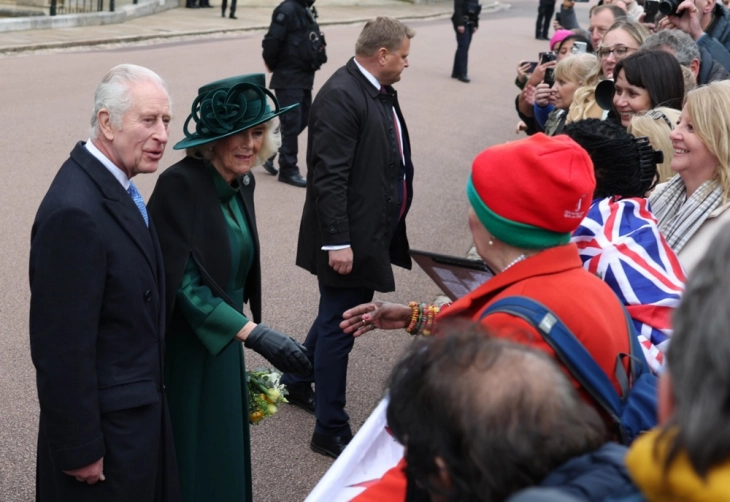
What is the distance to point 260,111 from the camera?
3.43m

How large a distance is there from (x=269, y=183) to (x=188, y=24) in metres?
11.5

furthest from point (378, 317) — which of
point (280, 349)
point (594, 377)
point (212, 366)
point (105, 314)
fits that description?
point (594, 377)

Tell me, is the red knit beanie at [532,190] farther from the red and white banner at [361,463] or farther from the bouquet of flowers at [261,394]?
the bouquet of flowers at [261,394]

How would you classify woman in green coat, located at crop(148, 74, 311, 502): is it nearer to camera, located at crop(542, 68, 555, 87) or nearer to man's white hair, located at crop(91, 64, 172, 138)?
man's white hair, located at crop(91, 64, 172, 138)

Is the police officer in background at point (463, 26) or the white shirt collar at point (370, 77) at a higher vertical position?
the white shirt collar at point (370, 77)

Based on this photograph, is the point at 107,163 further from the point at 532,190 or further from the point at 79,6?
the point at 79,6

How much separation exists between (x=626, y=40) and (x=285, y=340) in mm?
3615

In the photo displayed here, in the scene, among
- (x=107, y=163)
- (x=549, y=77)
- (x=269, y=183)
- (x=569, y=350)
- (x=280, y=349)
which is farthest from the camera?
(x=269, y=183)

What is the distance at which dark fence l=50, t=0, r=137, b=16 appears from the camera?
18.4m

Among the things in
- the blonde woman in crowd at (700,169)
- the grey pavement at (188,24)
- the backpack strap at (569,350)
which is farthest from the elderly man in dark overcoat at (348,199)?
the grey pavement at (188,24)

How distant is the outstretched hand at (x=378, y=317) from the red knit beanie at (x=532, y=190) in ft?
3.05

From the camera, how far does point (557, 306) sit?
2.02 m

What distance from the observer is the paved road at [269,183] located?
4.61 meters

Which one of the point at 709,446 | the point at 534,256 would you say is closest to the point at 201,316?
the point at 534,256
